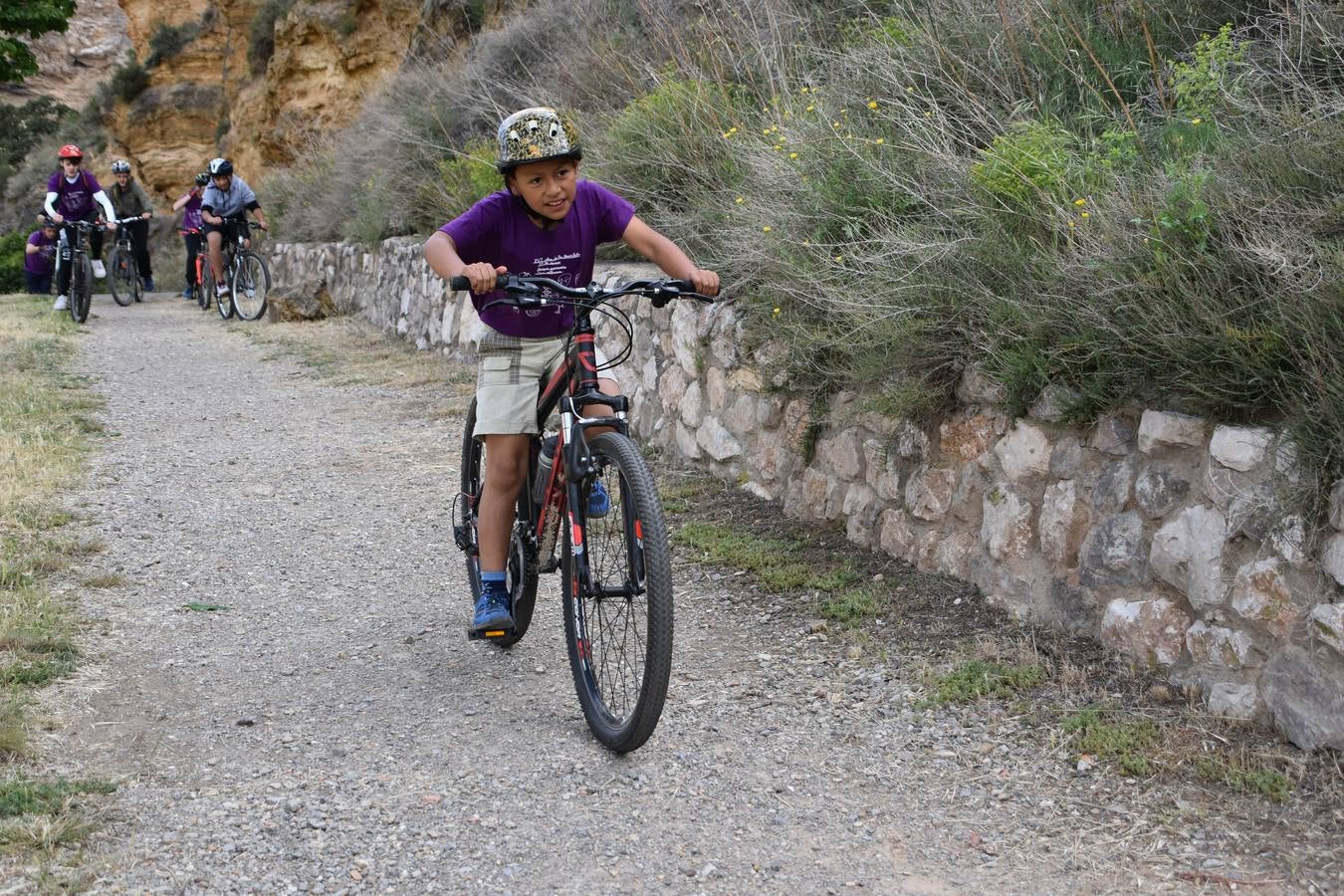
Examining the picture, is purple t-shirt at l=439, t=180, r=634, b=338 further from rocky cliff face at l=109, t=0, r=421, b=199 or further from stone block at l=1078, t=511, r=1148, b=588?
rocky cliff face at l=109, t=0, r=421, b=199

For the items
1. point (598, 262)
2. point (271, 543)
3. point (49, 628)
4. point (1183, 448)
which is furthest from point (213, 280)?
point (1183, 448)

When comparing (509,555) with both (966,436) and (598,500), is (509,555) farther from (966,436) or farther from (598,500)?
(966,436)

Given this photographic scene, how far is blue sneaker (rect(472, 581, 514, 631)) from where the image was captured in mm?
4199

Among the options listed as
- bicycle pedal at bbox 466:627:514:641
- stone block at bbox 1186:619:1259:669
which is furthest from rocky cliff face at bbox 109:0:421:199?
stone block at bbox 1186:619:1259:669

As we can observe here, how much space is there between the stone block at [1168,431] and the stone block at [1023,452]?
41 cm

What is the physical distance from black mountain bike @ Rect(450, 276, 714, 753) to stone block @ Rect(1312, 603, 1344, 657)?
65.8 inches

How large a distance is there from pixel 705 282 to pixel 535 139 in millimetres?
667

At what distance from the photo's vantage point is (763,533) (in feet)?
18.5

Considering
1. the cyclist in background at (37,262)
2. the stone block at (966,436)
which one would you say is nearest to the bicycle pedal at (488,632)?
the stone block at (966,436)

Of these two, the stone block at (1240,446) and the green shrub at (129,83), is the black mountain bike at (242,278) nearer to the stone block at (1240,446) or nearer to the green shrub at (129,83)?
the stone block at (1240,446)

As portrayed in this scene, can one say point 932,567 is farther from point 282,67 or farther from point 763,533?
point 282,67

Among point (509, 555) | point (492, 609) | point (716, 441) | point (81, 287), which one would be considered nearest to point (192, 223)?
point (81, 287)

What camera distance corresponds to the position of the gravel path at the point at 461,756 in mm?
3086

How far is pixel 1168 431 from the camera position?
3773 mm
